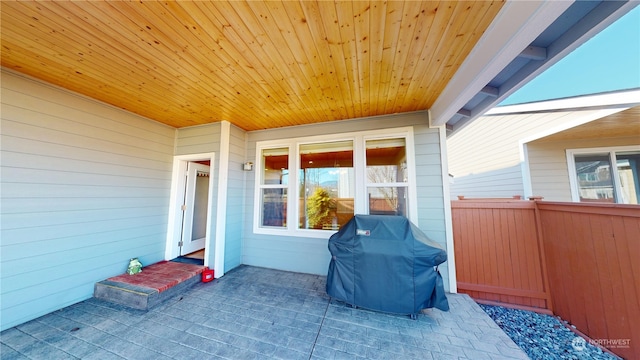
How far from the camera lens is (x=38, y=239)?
2.36 metres

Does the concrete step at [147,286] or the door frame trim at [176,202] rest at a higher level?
the door frame trim at [176,202]

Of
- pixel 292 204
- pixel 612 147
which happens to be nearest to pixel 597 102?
pixel 612 147

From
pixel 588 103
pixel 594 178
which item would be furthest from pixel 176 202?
pixel 594 178

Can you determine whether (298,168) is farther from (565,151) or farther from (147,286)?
(565,151)

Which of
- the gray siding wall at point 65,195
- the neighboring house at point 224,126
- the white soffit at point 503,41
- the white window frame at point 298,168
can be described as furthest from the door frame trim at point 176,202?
the white soffit at point 503,41

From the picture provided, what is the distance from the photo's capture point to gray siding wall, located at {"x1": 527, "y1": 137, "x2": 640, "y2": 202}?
14.1ft

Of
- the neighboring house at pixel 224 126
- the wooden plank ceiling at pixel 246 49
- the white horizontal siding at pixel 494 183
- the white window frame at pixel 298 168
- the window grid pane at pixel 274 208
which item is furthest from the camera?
the white horizontal siding at pixel 494 183

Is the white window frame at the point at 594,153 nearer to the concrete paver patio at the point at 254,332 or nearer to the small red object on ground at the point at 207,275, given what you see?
the concrete paver patio at the point at 254,332

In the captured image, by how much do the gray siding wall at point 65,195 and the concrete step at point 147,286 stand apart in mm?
282

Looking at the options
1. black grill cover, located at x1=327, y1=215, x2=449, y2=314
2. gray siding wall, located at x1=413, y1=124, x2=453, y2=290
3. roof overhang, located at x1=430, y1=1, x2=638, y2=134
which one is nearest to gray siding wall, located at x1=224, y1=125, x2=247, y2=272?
black grill cover, located at x1=327, y1=215, x2=449, y2=314

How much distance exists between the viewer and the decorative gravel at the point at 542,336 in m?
2.06

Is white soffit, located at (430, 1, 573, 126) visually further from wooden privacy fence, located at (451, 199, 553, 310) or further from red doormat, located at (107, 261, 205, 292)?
red doormat, located at (107, 261, 205, 292)

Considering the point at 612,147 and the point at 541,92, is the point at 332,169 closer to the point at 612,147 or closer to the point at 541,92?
the point at 541,92

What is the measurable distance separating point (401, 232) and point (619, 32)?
3.67 m
